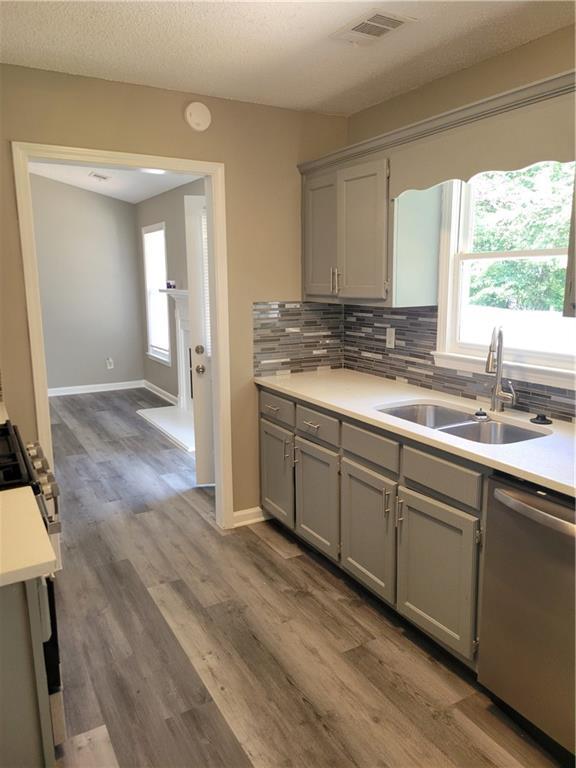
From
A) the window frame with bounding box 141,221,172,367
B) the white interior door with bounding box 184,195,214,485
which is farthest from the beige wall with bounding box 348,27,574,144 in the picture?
the window frame with bounding box 141,221,172,367

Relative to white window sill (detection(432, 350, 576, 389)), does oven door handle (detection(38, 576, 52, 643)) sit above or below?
below

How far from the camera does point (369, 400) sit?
9.14ft

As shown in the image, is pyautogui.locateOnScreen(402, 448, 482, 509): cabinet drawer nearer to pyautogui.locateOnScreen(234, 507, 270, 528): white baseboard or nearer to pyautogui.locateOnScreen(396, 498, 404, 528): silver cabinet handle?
pyautogui.locateOnScreen(396, 498, 404, 528): silver cabinet handle

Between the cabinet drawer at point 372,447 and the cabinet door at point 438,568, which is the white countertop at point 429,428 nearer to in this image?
the cabinet drawer at point 372,447

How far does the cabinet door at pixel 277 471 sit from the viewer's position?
3.17 meters

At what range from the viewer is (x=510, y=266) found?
2590 mm

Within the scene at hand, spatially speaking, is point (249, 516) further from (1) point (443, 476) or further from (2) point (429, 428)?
(1) point (443, 476)

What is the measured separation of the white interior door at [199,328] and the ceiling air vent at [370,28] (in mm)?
1883

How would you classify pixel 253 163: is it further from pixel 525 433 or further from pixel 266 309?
pixel 525 433

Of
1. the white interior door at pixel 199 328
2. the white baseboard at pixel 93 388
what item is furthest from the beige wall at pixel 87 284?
the white interior door at pixel 199 328

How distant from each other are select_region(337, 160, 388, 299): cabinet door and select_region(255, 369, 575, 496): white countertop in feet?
1.71

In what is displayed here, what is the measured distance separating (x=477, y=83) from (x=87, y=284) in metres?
6.06

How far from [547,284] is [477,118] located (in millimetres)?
747

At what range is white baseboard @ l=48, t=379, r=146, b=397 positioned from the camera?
7.49 metres
